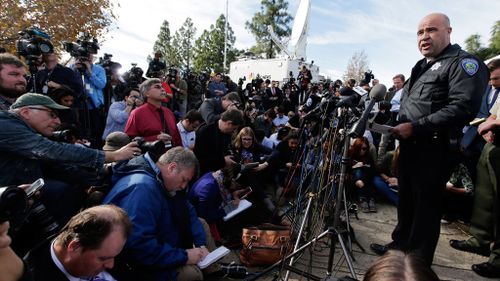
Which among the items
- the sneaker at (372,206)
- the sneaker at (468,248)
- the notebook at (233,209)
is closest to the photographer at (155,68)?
the notebook at (233,209)

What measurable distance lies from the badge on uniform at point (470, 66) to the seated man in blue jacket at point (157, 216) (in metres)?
2.10

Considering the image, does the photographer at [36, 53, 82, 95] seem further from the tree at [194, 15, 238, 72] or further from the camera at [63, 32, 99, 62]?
the tree at [194, 15, 238, 72]

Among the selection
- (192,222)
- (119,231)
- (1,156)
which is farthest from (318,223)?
(1,156)

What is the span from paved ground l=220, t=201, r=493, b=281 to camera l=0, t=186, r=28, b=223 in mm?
2226

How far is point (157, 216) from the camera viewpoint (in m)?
2.25

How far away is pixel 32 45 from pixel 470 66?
445cm

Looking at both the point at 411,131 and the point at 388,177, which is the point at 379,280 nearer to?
the point at 411,131

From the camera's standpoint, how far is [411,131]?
2.29 meters

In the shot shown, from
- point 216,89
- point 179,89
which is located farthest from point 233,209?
point 216,89

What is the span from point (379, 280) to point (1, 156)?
2428 mm

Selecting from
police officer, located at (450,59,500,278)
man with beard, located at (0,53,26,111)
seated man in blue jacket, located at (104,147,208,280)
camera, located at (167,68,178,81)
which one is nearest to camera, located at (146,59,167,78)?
camera, located at (167,68,178,81)

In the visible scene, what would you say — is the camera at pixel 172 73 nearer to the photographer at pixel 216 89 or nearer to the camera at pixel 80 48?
the photographer at pixel 216 89

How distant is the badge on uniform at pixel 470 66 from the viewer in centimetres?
222

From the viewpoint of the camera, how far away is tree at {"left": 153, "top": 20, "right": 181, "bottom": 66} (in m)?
47.6
